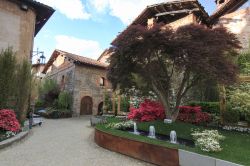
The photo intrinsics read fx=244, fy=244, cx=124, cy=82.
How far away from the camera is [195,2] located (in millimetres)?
16172

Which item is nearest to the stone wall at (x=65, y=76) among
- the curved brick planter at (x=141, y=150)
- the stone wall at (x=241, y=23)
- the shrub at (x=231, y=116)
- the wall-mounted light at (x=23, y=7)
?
the wall-mounted light at (x=23, y=7)

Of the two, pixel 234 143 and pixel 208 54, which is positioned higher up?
pixel 208 54

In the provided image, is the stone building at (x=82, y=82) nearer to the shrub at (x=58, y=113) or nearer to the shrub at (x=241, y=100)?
the shrub at (x=58, y=113)

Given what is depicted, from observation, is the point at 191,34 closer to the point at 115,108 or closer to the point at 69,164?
the point at 69,164

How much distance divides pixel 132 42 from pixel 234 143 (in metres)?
4.47

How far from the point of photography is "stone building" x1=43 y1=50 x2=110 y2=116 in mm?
22883

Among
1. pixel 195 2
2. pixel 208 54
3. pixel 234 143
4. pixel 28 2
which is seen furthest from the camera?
pixel 195 2

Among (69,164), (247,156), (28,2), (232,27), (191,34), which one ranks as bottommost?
(69,164)

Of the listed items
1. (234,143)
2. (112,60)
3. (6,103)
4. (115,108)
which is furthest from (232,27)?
(6,103)

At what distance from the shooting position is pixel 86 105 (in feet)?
77.7

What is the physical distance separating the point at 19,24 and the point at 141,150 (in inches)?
451

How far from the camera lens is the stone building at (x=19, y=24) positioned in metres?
13.7

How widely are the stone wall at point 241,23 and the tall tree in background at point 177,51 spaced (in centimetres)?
811

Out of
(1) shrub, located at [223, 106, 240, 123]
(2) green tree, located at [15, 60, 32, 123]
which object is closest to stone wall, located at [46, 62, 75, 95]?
(2) green tree, located at [15, 60, 32, 123]
